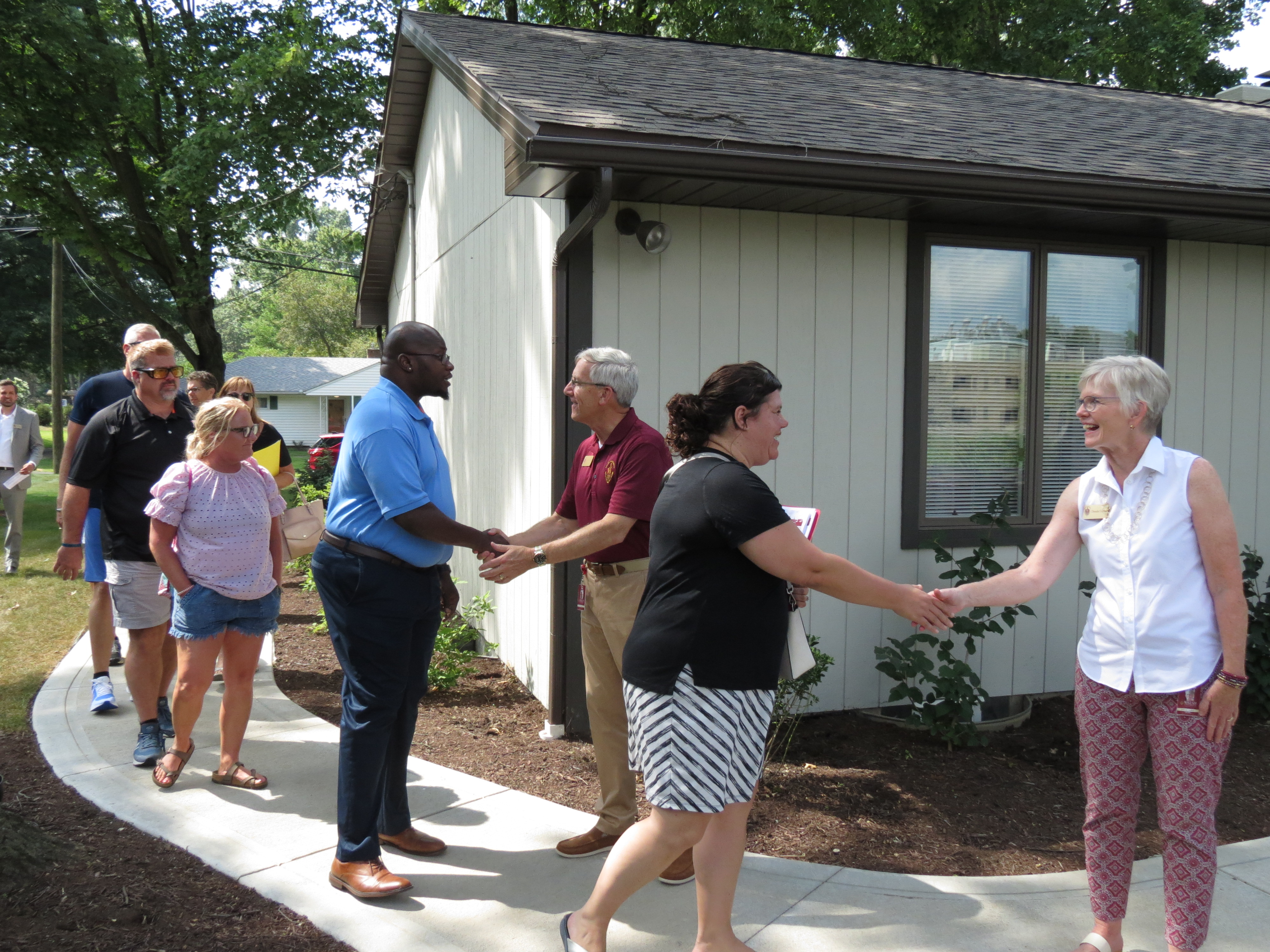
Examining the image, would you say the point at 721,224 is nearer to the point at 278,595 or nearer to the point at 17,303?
the point at 278,595

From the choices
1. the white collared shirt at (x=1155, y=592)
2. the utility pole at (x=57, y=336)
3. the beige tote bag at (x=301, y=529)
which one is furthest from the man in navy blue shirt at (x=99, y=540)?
the utility pole at (x=57, y=336)

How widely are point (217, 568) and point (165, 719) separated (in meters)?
1.35

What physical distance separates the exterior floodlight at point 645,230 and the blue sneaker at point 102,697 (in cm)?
378

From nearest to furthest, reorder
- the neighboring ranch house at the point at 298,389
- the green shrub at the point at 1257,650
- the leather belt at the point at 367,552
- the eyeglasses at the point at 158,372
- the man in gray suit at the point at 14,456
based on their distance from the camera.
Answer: the leather belt at the point at 367,552 → the eyeglasses at the point at 158,372 → the green shrub at the point at 1257,650 → the man in gray suit at the point at 14,456 → the neighboring ranch house at the point at 298,389

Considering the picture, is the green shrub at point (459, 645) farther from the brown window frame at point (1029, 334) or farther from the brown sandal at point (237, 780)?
the brown window frame at point (1029, 334)

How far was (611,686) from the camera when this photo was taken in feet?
13.1

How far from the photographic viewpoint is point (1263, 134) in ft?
25.6

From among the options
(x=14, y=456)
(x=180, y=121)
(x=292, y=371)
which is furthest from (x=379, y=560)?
(x=292, y=371)

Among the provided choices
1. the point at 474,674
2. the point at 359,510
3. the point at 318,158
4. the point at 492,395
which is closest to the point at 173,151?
the point at 318,158

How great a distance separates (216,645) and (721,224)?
10.9ft

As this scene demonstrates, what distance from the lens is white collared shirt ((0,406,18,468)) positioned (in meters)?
10.5

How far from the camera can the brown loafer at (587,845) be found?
3914 millimetres

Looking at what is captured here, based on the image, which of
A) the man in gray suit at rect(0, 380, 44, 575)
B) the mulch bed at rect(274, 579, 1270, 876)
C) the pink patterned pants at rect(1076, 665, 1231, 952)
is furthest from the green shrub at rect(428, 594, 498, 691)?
the man in gray suit at rect(0, 380, 44, 575)

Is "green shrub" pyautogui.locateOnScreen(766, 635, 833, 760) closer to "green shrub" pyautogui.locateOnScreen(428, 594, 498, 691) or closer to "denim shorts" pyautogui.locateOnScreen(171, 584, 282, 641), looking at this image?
"green shrub" pyautogui.locateOnScreen(428, 594, 498, 691)
